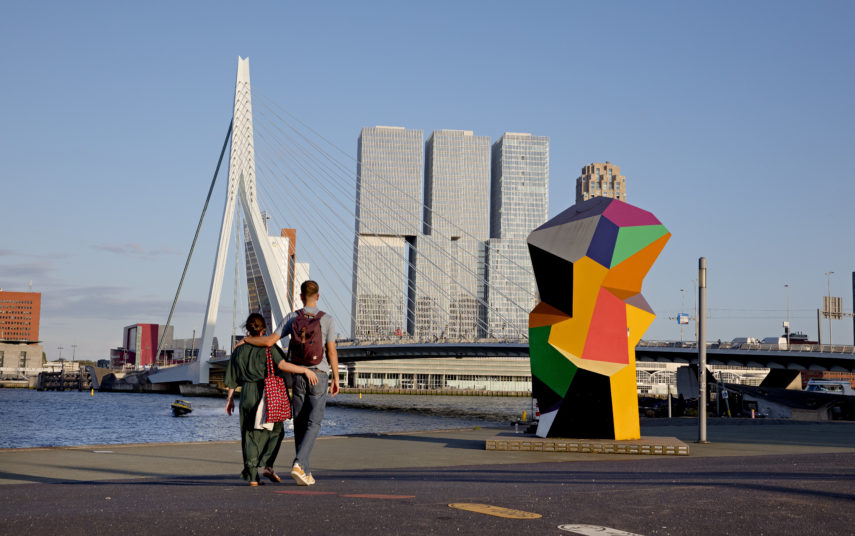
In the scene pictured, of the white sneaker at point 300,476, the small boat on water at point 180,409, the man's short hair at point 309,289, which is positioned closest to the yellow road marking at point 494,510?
the white sneaker at point 300,476

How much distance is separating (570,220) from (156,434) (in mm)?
29527

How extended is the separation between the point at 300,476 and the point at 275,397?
0.74 meters

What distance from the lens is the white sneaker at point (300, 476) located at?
738 cm

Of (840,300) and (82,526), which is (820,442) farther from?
(840,300)

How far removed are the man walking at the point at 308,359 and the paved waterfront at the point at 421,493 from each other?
0.55 metres

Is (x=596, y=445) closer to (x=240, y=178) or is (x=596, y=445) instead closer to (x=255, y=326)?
(x=255, y=326)

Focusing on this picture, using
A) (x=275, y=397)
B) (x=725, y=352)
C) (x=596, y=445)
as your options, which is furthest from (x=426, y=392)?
(x=275, y=397)

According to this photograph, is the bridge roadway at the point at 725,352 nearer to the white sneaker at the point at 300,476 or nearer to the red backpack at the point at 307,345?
the red backpack at the point at 307,345

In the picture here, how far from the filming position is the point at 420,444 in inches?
→ 575

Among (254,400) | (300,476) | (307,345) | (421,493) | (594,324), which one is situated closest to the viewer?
(421,493)

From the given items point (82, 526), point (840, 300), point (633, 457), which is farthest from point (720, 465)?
point (840, 300)

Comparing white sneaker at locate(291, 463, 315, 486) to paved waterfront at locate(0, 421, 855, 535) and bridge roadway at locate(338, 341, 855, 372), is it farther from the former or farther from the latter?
bridge roadway at locate(338, 341, 855, 372)

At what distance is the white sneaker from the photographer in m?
7.38

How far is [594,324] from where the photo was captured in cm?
1411
